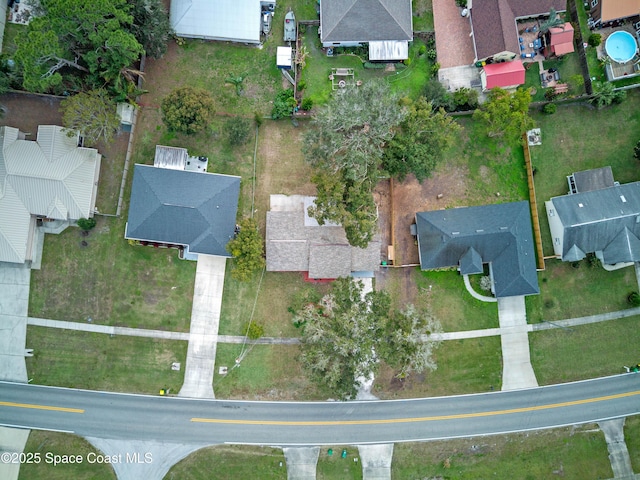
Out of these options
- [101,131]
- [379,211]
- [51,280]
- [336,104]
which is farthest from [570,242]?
[51,280]

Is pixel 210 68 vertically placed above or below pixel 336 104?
above

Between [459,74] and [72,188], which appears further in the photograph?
[459,74]

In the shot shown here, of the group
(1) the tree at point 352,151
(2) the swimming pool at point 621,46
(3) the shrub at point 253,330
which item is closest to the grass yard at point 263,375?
(3) the shrub at point 253,330

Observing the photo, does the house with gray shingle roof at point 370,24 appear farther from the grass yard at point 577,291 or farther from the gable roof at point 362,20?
the grass yard at point 577,291

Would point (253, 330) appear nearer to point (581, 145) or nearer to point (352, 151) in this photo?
point (352, 151)

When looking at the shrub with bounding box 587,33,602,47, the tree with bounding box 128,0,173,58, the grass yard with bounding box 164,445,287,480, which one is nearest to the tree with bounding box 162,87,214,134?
the tree with bounding box 128,0,173,58

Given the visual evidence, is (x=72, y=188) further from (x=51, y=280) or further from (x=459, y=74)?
(x=459, y=74)

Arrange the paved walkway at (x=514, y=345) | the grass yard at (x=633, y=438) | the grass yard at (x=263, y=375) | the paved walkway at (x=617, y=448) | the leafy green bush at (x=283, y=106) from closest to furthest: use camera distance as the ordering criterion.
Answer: the leafy green bush at (x=283, y=106), the grass yard at (x=263, y=375), the paved walkway at (x=514, y=345), the paved walkway at (x=617, y=448), the grass yard at (x=633, y=438)

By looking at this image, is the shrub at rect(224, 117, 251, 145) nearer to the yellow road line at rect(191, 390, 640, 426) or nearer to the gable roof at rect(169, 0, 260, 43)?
the gable roof at rect(169, 0, 260, 43)

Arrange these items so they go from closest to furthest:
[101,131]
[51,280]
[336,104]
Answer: [336,104]
[101,131]
[51,280]
